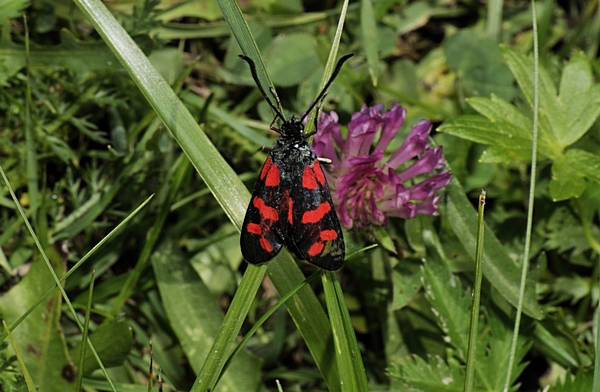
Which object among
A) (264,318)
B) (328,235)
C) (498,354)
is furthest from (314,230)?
(498,354)

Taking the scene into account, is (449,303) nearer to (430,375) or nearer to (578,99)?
(430,375)

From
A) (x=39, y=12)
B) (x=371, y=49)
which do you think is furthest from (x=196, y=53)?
(x=371, y=49)

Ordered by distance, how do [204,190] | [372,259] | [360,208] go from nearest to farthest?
[360,208] < [372,259] < [204,190]

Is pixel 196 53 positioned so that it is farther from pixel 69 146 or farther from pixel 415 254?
pixel 415 254

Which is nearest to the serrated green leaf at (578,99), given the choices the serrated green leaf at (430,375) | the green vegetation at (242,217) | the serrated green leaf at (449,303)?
the green vegetation at (242,217)

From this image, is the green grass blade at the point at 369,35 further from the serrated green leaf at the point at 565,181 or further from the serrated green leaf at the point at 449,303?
the serrated green leaf at the point at 449,303

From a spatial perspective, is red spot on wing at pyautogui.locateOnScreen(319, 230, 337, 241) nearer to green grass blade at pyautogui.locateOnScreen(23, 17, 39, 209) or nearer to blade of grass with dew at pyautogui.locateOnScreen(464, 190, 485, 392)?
blade of grass with dew at pyautogui.locateOnScreen(464, 190, 485, 392)
